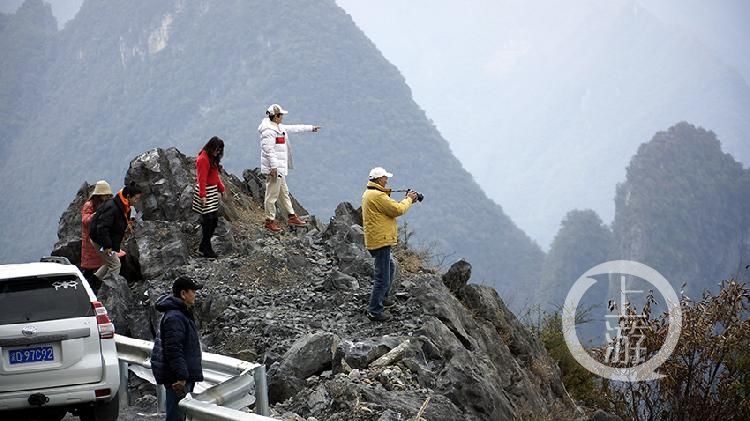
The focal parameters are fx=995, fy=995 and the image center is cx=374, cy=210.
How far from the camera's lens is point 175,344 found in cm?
794

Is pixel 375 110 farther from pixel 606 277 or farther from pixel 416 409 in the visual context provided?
pixel 416 409

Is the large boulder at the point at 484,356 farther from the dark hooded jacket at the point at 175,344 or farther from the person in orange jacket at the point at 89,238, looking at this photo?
the person in orange jacket at the point at 89,238

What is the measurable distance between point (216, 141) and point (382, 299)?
3553mm

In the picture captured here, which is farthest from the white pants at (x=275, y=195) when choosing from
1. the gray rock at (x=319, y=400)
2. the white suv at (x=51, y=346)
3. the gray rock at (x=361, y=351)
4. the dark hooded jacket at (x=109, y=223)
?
the white suv at (x=51, y=346)

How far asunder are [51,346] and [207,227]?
653cm

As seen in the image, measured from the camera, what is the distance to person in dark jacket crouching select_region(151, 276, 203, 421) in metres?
7.95

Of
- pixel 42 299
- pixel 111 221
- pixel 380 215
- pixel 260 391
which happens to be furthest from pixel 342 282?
pixel 42 299

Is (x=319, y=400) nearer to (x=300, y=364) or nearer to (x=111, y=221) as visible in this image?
(x=300, y=364)

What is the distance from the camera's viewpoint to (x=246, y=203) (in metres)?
18.8

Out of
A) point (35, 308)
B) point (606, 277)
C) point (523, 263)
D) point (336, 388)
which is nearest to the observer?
point (35, 308)

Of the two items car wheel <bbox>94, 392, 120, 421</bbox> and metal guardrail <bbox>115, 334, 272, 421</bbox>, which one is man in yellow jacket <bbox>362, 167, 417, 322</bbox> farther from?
car wheel <bbox>94, 392, 120, 421</bbox>

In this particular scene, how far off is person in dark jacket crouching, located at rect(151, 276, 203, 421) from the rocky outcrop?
6.61 ft

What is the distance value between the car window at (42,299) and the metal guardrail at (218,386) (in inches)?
52.8

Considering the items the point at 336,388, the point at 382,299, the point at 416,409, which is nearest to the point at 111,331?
the point at 336,388
